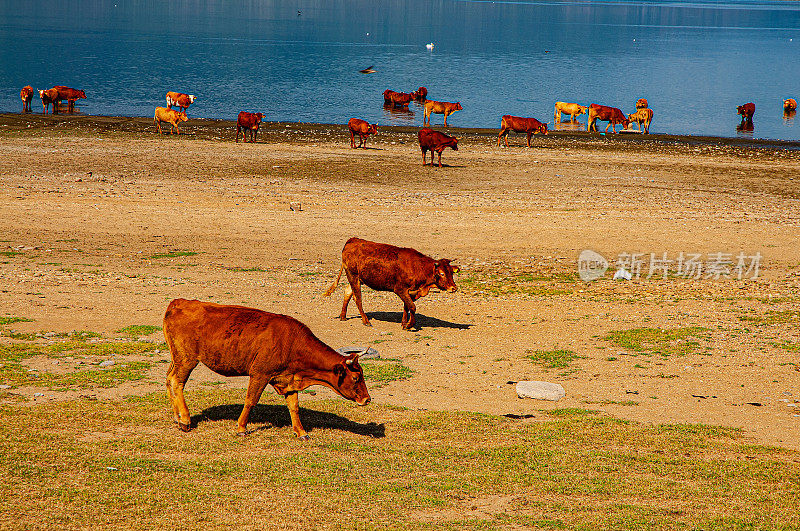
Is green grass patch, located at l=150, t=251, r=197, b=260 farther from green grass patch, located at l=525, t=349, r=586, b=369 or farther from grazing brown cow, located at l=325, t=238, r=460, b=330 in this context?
green grass patch, located at l=525, t=349, r=586, b=369

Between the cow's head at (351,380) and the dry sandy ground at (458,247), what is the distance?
1.90 metres

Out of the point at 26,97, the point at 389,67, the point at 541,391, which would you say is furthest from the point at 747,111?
the point at 541,391

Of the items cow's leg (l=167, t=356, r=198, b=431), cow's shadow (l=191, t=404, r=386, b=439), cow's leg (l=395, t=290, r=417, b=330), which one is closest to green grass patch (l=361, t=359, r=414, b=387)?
cow's shadow (l=191, t=404, r=386, b=439)

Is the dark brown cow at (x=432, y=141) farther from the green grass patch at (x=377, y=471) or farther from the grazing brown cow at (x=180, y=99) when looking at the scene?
the green grass patch at (x=377, y=471)

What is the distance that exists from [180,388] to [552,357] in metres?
6.86

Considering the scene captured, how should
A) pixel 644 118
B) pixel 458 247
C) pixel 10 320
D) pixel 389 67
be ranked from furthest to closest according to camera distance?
pixel 389 67
pixel 644 118
pixel 458 247
pixel 10 320

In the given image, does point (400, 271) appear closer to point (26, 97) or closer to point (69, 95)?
point (69, 95)

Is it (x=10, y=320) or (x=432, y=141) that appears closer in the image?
(x=10, y=320)

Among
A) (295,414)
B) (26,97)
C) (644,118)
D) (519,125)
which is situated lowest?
(295,414)

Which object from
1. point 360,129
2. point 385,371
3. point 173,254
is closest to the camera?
point 385,371

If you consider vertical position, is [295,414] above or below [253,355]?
below

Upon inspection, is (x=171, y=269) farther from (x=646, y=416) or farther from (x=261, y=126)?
(x=261, y=126)

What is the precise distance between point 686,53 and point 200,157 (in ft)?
347

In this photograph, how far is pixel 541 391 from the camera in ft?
40.9
